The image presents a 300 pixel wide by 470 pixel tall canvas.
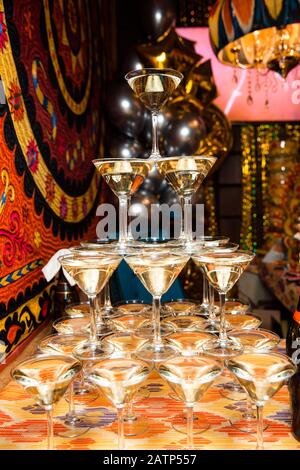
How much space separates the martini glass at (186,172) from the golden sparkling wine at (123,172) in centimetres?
Answer: 6

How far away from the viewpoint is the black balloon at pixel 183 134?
9.39ft

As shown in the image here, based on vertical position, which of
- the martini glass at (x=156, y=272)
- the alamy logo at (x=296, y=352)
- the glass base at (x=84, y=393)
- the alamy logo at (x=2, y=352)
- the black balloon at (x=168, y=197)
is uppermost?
the black balloon at (x=168, y=197)

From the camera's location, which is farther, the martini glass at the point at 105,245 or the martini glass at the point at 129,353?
the martini glass at the point at 105,245

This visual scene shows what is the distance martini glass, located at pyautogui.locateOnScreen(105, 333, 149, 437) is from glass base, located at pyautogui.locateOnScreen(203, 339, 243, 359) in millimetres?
156

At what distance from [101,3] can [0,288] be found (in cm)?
290

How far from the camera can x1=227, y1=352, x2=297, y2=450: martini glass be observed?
2.71ft

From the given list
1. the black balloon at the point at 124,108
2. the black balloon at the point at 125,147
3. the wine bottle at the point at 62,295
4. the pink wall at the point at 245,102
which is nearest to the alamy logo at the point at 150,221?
the black balloon at the point at 125,147

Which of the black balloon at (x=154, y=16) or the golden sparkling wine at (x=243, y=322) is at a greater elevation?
the black balloon at (x=154, y=16)

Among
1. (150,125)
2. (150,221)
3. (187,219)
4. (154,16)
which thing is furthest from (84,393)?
(154,16)

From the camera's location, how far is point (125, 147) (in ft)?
10.3

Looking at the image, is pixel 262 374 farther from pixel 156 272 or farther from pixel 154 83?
pixel 154 83

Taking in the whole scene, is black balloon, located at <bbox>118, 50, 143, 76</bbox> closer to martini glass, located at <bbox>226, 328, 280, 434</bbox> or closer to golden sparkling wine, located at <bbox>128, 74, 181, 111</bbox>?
golden sparkling wine, located at <bbox>128, 74, 181, 111</bbox>

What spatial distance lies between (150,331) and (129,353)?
0.17 metres

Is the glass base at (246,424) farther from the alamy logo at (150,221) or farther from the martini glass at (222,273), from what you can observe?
the alamy logo at (150,221)
